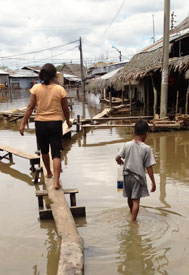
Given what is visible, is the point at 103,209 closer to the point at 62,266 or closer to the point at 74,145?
the point at 62,266

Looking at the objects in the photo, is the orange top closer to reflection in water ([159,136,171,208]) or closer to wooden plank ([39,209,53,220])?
wooden plank ([39,209,53,220])

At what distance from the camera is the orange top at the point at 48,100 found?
3.90 metres

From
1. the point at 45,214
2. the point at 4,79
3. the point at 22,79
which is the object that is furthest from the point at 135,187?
the point at 22,79

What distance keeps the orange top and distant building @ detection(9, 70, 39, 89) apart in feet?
164

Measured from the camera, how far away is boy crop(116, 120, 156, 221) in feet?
11.4

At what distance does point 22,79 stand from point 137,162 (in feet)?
174

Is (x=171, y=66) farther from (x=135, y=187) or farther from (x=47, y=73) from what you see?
(x=135, y=187)

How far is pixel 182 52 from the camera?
570 inches

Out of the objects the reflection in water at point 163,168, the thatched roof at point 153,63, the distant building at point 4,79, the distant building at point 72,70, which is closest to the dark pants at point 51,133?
the reflection in water at point 163,168

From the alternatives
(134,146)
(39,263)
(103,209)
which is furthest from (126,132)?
(39,263)

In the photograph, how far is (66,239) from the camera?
2898 mm

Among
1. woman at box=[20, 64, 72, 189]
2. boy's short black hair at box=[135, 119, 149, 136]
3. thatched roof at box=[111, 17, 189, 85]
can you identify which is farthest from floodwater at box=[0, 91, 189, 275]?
thatched roof at box=[111, 17, 189, 85]

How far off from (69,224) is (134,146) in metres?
1.17

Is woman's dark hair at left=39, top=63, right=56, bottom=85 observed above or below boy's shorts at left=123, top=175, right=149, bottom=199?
above
